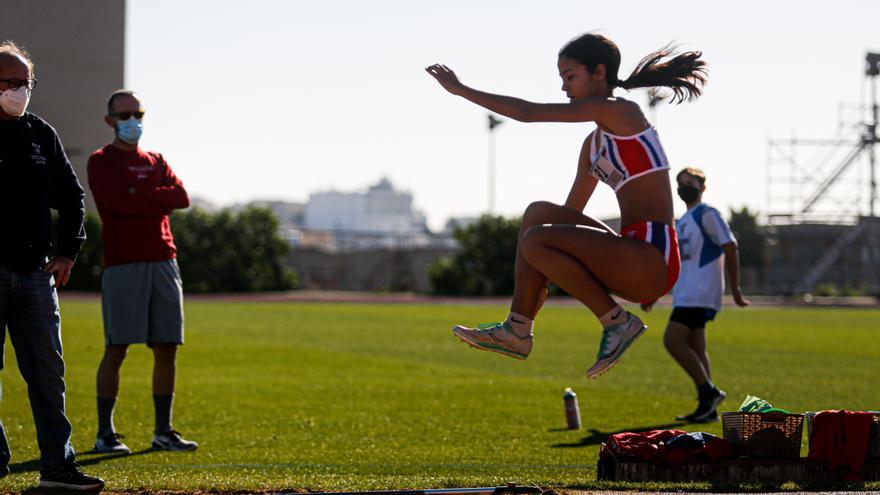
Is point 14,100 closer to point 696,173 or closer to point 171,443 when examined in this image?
point 171,443

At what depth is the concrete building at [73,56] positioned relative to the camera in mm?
18078

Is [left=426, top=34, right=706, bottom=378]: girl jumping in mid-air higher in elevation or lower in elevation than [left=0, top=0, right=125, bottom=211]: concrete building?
lower

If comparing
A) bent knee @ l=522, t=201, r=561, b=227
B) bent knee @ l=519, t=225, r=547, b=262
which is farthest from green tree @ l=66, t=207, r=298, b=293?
bent knee @ l=519, t=225, r=547, b=262

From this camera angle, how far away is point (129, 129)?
9.61 metres

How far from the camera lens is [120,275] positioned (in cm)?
969

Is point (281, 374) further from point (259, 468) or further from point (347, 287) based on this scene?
point (347, 287)

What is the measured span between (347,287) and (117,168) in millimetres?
62853

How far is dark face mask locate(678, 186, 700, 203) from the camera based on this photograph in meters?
12.2

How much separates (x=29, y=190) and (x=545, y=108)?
3006mm

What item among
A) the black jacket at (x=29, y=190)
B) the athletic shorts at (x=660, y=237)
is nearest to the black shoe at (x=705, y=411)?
the athletic shorts at (x=660, y=237)

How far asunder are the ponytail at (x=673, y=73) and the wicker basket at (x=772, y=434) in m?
2.17

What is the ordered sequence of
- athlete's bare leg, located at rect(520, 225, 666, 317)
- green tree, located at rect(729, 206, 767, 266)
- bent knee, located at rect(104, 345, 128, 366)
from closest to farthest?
athlete's bare leg, located at rect(520, 225, 666, 317) < bent knee, located at rect(104, 345, 128, 366) < green tree, located at rect(729, 206, 767, 266)

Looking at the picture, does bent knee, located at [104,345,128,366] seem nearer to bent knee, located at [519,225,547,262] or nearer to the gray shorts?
the gray shorts

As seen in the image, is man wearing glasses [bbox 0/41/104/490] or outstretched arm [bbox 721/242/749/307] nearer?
man wearing glasses [bbox 0/41/104/490]
